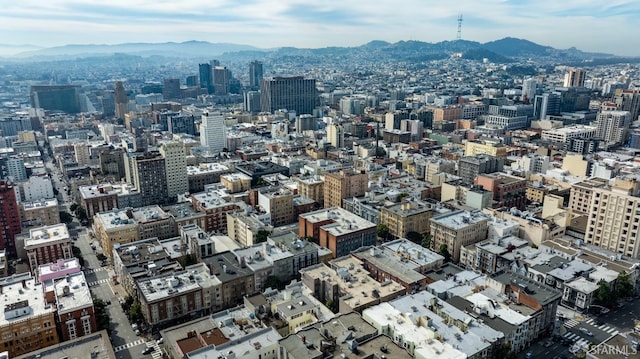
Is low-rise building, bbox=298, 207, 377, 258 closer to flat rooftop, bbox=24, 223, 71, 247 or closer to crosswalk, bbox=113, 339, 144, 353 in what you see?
crosswalk, bbox=113, 339, 144, 353

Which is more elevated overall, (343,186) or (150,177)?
(150,177)

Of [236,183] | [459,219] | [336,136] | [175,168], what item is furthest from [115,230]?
[336,136]

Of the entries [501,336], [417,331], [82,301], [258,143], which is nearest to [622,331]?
[501,336]

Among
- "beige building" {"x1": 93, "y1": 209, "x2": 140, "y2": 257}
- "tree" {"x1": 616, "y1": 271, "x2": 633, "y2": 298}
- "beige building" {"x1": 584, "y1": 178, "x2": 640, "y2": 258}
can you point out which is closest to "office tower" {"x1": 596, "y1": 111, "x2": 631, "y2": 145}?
"beige building" {"x1": 584, "y1": 178, "x2": 640, "y2": 258}

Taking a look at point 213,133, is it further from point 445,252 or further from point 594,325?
point 594,325

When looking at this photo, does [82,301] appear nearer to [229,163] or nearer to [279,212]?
[279,212]

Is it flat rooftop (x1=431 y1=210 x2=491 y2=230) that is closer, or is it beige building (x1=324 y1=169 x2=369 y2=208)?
flat rooftop (x1=431 y1=210 x2=491 y2=230)
